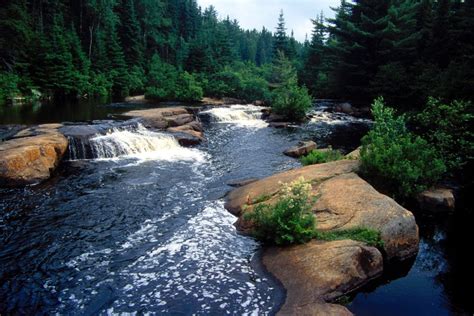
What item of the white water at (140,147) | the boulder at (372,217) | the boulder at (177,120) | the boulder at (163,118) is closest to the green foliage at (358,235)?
the boulder at (372,217)

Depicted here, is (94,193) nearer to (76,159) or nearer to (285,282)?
(76,159)

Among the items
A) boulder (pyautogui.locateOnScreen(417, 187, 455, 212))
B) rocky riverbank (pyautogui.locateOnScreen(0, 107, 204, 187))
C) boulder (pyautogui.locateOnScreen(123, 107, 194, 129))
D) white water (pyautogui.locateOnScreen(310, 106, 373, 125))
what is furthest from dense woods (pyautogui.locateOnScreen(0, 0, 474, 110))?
rocky riverbank (pyautogui.locateOnScreen(0, 107, 204, 187))

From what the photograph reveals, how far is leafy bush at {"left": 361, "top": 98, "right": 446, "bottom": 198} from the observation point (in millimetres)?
9828

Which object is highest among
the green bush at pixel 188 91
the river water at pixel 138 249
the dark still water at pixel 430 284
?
the green bush at pixel 188 91

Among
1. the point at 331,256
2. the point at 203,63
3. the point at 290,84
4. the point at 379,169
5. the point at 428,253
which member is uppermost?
the point at 203,63

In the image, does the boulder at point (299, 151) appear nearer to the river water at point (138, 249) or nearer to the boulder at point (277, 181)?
the river water at point (138, 249)

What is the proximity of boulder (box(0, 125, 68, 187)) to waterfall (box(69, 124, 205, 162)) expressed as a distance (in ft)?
2.77

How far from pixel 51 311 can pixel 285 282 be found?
3.91 meters

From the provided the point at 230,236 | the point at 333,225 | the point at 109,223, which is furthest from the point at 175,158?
the point at 333,225

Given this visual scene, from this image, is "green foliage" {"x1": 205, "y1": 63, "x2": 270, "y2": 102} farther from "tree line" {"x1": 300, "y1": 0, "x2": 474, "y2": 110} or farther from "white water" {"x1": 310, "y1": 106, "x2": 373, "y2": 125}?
"white water" {"x1": 310, "y1": 106, "x2": 373, "y2": 125}

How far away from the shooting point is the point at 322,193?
9.18 metres

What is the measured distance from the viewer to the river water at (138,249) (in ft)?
19.6

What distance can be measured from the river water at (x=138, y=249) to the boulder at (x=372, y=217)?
54cm

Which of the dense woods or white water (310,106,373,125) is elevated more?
the dense woods
